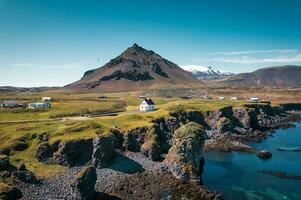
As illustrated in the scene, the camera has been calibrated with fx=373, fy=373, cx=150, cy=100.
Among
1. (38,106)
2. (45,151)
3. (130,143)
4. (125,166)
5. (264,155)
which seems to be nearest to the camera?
(125,166)

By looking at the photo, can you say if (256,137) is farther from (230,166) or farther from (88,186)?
(88,186)

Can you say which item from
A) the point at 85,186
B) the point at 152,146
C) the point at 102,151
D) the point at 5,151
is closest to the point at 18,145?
the point at 5,151

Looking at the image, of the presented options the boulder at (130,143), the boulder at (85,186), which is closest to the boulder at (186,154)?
the boulder at (130,143)

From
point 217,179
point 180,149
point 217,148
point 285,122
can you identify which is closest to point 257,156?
point 217,148

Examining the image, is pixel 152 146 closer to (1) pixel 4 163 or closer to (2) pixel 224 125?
(1) pixel 4 163

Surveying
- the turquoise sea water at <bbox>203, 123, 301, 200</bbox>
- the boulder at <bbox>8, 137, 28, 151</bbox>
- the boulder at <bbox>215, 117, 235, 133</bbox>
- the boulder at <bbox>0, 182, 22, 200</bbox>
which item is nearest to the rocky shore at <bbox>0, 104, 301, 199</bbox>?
the boulder at <bbox>0, 182, 22, 200</bbox>

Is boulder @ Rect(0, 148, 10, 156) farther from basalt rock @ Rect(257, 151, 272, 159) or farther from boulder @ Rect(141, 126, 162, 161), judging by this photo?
basalt rock @ Rect(257, 151, 272, 159)

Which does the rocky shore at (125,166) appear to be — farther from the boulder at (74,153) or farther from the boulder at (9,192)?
the boulder at (9,192)
